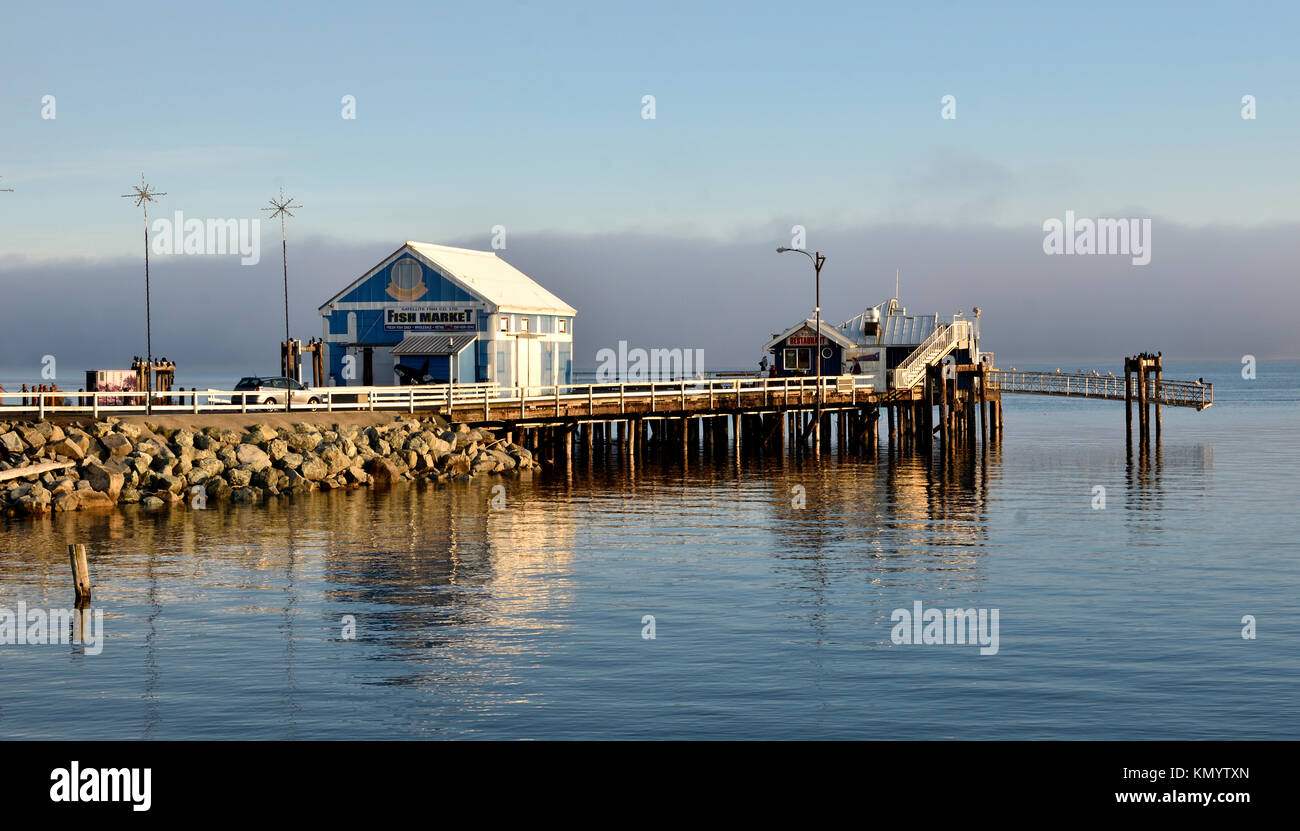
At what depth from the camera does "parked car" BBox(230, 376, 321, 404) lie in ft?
156

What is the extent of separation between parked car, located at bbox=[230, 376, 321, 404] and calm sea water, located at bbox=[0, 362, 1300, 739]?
782 centimetres

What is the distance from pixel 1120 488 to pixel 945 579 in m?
21.8

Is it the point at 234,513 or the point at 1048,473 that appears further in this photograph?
the point at 1048,473

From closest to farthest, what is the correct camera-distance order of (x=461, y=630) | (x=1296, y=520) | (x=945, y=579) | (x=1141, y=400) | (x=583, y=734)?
1. (x=583, y=734)
2. (x=461, y=630)
3. (x=945, y=579)
4. (x=1296, y=520)
5. (x=1141, y=400)

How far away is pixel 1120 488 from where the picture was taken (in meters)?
45.5

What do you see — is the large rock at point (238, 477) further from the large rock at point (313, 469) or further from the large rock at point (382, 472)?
the large rock at point (382, 472)

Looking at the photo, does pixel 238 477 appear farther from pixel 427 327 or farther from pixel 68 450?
pixel 427 327

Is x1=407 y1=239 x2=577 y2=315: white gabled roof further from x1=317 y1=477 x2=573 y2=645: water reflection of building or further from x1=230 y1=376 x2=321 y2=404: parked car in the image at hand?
x1=317 y1=477 x2=573 y2=645: water reflection of building

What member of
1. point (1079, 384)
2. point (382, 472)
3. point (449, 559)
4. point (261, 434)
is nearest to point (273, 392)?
point (261, 434)

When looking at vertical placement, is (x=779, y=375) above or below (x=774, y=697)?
above
